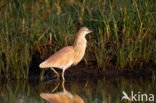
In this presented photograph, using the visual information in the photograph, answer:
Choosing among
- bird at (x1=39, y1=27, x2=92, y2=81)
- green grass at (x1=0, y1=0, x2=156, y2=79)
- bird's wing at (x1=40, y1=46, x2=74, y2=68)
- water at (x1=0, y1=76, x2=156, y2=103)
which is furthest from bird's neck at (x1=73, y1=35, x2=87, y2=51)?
water at (x1=0, y1=76, x2=156, y2=103)

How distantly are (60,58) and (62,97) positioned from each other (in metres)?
1.46

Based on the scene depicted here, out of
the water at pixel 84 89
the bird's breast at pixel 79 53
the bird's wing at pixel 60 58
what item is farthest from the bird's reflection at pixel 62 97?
the bird's breast at pixel 79 53

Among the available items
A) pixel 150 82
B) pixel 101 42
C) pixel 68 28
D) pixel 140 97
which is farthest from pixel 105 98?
pixel 68 28

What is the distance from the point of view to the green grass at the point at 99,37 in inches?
395

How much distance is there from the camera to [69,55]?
32.7ft

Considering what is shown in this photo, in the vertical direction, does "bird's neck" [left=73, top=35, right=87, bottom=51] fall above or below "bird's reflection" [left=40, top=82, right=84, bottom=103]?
above

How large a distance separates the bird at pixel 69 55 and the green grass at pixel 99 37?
1.42 ft

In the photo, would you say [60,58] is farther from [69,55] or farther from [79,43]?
[79,43]

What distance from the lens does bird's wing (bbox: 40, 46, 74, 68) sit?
31.9 feet

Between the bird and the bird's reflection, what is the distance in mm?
957

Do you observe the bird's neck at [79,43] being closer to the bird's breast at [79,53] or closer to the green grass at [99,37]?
the bird's breast at [79,53]

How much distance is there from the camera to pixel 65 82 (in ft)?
32.4

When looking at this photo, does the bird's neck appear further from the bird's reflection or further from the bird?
the bird's reflection

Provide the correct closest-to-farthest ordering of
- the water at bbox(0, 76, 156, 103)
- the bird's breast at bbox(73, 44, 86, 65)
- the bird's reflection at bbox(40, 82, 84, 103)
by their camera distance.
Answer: the bird's reflection at bbox(40, 82, 84, 103) < the water at bbox(0, 76, 156, 103) < the bird's breast at bbox(73, 44, 86, 65)
